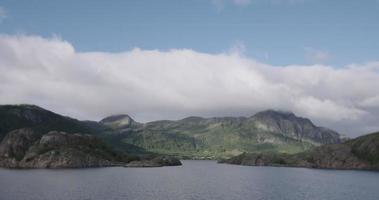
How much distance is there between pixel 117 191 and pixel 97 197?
70.9 ft

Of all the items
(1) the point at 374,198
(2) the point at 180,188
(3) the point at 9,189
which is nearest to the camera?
(1) the point at 374,198

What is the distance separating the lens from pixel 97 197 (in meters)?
144

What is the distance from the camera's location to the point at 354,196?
162 m

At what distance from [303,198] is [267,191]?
25.8 metres

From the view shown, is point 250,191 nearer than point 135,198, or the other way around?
point 135,198

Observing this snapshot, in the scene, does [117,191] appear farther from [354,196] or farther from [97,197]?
[354,196]

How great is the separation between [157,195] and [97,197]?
73.3 feet

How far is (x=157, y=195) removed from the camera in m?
156

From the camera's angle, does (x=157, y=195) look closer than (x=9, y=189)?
Yes

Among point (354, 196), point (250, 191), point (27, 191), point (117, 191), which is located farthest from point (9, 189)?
point (354, 196)

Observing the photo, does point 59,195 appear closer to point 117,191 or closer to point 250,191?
point 117,191

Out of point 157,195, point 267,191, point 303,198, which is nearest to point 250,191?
point 267,191

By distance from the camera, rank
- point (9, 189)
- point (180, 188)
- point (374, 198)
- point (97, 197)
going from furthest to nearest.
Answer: point (180, 188), point (9, 189), point (374, 198), point (97, 197)

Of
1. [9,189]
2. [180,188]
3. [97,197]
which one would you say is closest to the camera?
[97,197]
